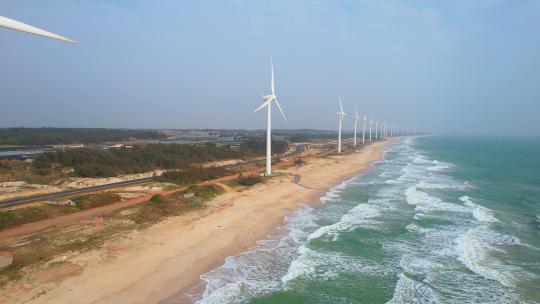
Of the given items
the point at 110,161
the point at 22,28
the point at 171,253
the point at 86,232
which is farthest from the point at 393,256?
the point at 110,161

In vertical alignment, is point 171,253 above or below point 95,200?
below

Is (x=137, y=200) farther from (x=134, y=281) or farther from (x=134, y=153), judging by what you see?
(x=134, y=153)

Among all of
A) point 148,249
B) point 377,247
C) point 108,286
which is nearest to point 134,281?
point 108,286

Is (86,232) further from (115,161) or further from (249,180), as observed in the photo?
(115,161)

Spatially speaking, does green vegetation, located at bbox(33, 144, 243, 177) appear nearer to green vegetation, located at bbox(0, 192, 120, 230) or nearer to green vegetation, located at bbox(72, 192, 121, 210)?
green vegetation, located at bbox(72, 192, 121, 210)

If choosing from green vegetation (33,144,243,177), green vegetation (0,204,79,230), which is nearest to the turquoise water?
green vegetation (0,204,79,230)

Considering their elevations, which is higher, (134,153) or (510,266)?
(134,153)
